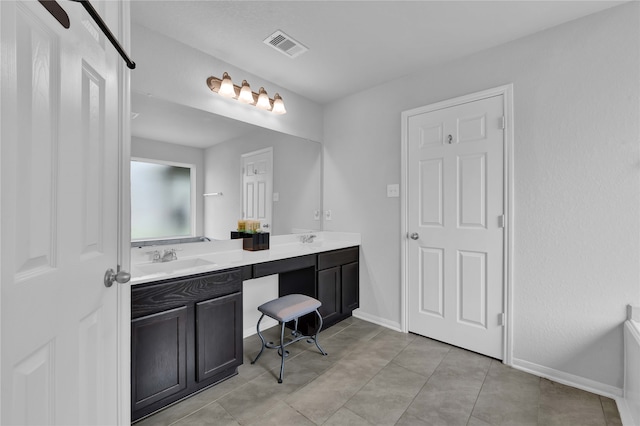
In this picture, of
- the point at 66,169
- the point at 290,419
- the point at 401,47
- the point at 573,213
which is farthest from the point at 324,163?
the point at 66,169

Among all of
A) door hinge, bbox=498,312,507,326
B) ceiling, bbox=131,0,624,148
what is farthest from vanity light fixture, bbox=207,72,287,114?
door hinge, bbox=498,312,507,326

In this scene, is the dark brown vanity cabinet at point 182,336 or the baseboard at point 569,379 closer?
the dark brown vanity cabinet at point 182,336

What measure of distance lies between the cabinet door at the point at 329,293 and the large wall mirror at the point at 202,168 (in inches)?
25.0

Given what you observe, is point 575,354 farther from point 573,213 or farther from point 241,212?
point 241,212

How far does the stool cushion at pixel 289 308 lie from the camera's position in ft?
6.58

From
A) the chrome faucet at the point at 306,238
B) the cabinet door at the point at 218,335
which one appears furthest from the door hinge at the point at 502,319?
the cabinet door at the point at 218,335

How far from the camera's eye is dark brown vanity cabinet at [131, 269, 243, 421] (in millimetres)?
1538

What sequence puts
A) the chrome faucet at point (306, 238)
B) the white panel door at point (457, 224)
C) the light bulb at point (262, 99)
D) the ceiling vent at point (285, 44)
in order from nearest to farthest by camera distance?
the ceiling vent at point (285, 44), the white panel door at point (457, 224), the light bulb at point (262, 99), the chrome faucet at point (306, 238)

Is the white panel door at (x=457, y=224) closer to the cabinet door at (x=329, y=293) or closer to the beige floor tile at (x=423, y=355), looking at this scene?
the beige floor tile at (x=423, y=355)

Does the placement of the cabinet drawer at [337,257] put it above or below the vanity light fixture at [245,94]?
below

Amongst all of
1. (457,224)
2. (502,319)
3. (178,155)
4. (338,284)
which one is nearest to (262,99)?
(178,155)

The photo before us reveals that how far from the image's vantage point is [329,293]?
273 cm

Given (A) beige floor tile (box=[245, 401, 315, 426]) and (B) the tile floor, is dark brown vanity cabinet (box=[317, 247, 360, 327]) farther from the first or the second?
(A) beige floor tile (box=[245, 401, 315, 426])

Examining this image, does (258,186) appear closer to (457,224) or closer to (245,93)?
(245,93)
